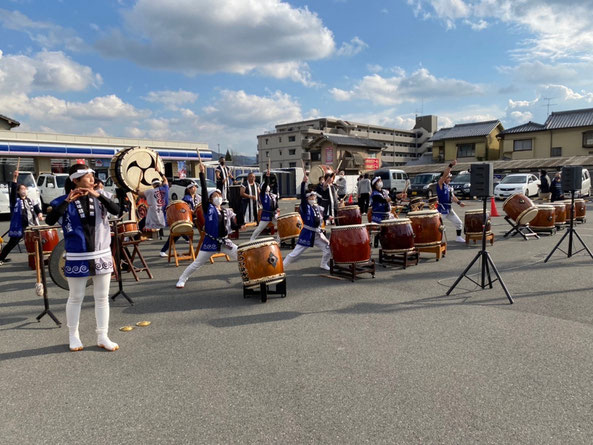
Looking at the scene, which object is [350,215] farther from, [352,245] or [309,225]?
[352,245]

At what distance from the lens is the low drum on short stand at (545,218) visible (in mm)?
10406

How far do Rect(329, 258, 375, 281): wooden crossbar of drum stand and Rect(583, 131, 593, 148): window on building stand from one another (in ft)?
121

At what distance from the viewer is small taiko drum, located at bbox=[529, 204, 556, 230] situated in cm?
1041

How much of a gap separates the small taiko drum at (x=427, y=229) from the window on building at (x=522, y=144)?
36.1 metres

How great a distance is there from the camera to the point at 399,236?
24.3 feet

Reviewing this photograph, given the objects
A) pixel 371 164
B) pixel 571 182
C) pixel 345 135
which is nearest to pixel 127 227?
pixel 571 182

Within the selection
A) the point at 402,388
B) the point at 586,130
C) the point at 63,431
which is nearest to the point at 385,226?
the point at 402,388

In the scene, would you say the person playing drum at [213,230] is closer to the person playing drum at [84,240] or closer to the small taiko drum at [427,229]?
the person playing drum at [84,240]

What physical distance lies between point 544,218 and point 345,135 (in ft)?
160

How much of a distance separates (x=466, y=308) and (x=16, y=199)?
8539 millimetres

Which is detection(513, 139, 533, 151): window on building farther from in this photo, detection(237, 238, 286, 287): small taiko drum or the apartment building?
detection(237, 238, 286, 287): small taiko drum

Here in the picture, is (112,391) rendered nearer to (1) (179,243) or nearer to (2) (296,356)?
(2) (296,356)

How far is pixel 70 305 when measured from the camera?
4.03m

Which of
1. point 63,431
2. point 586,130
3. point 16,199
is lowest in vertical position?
point 63,431
